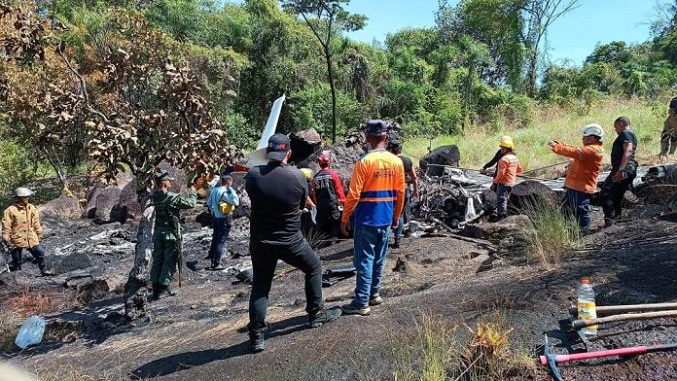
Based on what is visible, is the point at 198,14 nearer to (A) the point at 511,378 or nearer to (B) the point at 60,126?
(B) the point at 60,126

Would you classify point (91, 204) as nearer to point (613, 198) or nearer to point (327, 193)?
point (327, 193)

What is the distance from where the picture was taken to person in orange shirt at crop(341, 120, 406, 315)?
5.27 meters

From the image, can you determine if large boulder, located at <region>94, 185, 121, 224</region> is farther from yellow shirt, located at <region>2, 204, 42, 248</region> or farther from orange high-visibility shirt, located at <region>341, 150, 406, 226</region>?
orange high-visibility shirt, located at <region>341, 150, 406, 226</region>

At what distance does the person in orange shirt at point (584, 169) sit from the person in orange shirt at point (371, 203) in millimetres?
2834

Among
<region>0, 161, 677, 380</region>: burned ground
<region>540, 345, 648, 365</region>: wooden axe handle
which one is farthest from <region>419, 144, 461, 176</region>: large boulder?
<region>540, 345, 648, 365</region>: wooden axe handle

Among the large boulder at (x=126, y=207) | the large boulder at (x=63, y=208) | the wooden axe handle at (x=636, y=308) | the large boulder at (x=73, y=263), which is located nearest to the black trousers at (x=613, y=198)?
the wooden axe handle at (x=636, y=308)

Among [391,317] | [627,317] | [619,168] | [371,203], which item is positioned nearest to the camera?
[627,317]

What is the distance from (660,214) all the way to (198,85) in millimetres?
6247

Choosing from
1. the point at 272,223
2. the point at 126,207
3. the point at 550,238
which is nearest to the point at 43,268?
the point at 126,207

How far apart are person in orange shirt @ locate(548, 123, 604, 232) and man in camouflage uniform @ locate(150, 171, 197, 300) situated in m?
4.74

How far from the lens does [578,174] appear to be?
7.58 m

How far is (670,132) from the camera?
11.7 metres

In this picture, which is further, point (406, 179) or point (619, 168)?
point (406, 179)

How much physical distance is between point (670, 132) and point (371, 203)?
29.7 feet
